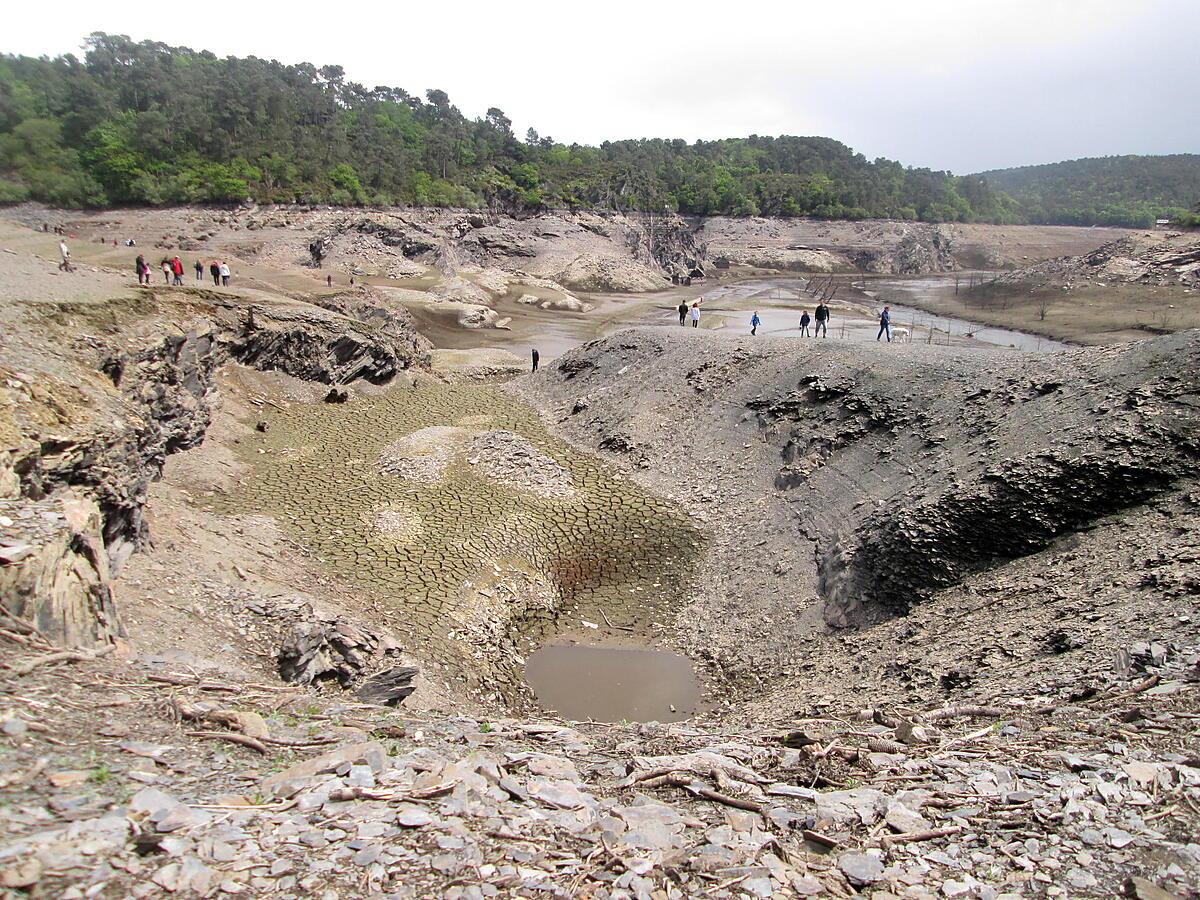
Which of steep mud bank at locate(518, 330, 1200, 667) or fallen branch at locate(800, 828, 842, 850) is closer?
fallen branch at locate(800, 828, 842, 850)

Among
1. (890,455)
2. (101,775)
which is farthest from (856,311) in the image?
(101,775)

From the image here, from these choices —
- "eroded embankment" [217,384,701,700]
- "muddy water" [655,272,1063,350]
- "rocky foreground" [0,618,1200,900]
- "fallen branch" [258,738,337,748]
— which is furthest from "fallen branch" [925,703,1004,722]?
"muddy water" [655,272,1063,350]

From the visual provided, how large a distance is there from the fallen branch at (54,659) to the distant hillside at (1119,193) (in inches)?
6443

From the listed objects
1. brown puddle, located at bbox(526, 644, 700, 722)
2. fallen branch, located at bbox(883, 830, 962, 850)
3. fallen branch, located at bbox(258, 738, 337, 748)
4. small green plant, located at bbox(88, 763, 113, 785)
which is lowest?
brown puddle, located at bbox(526, 644, 700, 722)

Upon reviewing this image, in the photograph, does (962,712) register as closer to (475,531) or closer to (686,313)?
(475,531)

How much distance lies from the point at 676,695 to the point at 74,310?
1582 cm

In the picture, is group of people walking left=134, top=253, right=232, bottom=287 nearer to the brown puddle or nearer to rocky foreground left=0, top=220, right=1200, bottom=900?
rocky foreground left=0, top=220, right=1200, bottom=900

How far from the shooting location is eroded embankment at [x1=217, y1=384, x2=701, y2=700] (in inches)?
491

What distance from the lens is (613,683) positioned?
472 inches

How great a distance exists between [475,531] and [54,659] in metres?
9.49

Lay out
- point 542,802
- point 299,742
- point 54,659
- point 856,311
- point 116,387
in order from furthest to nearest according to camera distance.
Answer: point 856,311, point 116,387, point 54,659, point 299,742, point 542,802

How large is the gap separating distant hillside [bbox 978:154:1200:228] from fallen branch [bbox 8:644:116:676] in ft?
537

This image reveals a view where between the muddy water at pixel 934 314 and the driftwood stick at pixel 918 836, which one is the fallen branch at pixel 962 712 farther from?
the muddy water at pixel 934 314

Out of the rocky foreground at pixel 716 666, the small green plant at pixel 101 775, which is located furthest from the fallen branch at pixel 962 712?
the small green plant at pixel 101 775
